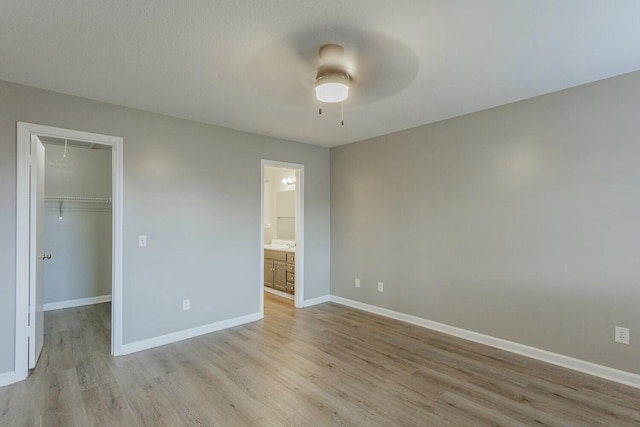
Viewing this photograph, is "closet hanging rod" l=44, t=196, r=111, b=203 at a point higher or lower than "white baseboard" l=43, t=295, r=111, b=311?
higher

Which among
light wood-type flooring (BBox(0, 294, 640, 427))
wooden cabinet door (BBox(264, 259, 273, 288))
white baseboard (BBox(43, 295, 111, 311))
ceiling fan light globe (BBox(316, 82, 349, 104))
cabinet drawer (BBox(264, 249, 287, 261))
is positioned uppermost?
ceiling fan light globe (BBox(316, 82, 349, 104))

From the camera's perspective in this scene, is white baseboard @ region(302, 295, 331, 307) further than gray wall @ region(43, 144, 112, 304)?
Yes

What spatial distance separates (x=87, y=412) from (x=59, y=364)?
1.06 metres

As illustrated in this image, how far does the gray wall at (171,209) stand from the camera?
2695mm

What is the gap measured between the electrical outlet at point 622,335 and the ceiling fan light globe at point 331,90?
3.00 meters

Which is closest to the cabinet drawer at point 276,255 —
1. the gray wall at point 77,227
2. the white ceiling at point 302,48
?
the gray wall at point 77,227

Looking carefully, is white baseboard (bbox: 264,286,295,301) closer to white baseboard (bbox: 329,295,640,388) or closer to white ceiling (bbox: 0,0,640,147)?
white baseboard (bbox: 329,295,640,388)

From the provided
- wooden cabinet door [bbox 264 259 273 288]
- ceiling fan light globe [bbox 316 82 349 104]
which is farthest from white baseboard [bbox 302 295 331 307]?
ceiling fan light globe [bbox 316 82 349 104]

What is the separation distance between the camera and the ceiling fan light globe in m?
2.23

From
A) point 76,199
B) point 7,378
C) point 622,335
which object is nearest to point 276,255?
point 76,199

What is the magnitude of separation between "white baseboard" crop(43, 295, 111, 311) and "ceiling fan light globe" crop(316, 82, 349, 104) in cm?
511

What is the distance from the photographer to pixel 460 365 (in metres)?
2.98

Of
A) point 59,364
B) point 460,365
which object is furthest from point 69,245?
point 460,365

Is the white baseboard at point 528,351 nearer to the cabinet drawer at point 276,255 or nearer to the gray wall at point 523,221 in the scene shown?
the gray wall at point 523,221
